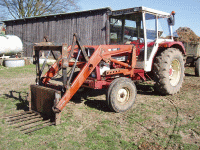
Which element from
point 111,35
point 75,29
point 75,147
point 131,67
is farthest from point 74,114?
point 75,29

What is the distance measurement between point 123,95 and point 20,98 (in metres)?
2.92

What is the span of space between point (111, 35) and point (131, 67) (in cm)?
132

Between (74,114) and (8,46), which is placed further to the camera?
(8,46)

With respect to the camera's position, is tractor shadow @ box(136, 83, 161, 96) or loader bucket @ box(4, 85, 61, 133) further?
tractor shadow @ box(136, 83, 161, 96)

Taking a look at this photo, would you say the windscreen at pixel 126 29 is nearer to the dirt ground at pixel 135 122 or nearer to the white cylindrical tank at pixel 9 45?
the dirt ground at pixel 135 122

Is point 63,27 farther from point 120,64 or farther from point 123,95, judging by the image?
point 123,95

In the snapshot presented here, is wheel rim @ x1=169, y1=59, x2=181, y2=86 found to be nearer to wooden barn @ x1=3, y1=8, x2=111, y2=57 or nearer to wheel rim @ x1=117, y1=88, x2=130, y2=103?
wheel rim @ x1=117, y1=88, x2=130, y2=103

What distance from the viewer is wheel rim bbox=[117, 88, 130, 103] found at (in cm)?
480

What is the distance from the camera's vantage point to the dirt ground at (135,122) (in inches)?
134

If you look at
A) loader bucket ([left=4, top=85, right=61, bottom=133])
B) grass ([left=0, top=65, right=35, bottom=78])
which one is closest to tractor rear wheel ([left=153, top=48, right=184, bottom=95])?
loader bucket ([left=4, top=85, right=61, bottom=133])

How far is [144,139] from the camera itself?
11.5ft

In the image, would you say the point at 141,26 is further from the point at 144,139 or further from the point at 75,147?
the point at 75,147

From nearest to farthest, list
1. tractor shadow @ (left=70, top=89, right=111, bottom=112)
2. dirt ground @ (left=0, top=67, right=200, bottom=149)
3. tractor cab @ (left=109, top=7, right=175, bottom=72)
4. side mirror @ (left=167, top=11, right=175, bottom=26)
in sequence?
dirt ground @ (left=0, top=67, right=200, bottom=149) → tractor shadow @ (left=70, top=89, right=111, bottom=112) → tractor cab @ (left=109, top=7, right=175, bottom=72) → side mirror @ (left=167, top=11, right=175, bottom=26)

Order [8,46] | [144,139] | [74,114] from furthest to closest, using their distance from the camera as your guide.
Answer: [8,46] → [74,114] → [144,139]
